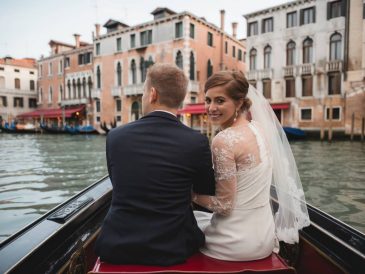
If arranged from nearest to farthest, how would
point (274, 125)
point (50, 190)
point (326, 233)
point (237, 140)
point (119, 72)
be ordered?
point (237, 140) < point (326, 233) < point (274, 125) < point (50, 190) < point (119, 72)

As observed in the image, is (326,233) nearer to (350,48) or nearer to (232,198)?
(232,198)

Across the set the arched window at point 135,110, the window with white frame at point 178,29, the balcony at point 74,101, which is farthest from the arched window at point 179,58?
the balcony at point 74,101

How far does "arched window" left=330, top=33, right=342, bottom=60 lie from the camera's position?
15281 millimetres

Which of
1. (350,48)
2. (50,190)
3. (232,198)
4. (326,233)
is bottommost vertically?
(50,190)

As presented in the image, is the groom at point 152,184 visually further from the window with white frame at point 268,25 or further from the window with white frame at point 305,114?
the window with white frame at point 268,25

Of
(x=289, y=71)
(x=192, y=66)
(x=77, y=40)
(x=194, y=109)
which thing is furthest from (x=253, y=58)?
(x=77, y=40)

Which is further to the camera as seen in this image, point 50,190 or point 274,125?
point 50,190

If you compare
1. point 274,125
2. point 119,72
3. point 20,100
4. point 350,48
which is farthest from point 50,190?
point 20,100

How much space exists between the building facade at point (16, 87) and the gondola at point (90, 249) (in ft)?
100

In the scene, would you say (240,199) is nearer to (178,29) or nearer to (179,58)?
(179,58)

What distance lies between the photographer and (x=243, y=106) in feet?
4.92

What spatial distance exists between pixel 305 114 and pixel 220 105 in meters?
16.1

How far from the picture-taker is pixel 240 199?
1.29m

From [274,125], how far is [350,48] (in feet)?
50.8
